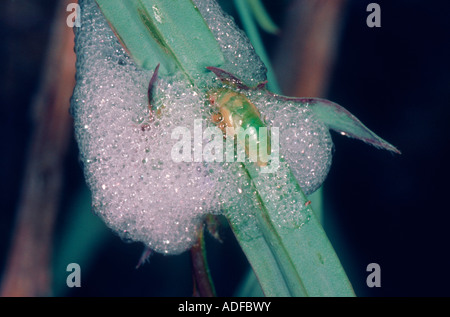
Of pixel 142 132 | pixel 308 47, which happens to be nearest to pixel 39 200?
pixel 142 132

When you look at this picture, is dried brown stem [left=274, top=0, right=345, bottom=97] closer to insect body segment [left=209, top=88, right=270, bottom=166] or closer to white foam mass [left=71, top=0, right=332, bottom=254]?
white foam mass [left=71, top=0, right=332, bottom=254]

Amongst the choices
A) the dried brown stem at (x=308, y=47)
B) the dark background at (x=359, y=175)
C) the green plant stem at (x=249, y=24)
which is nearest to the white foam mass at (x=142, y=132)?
the green plant stem at (x=249, y=24)

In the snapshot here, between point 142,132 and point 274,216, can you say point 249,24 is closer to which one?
point 142,132

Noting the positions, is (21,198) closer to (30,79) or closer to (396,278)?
(30,79)

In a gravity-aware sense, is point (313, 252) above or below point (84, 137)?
below

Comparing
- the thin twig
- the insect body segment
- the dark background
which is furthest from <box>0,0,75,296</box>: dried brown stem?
the insect body segment
